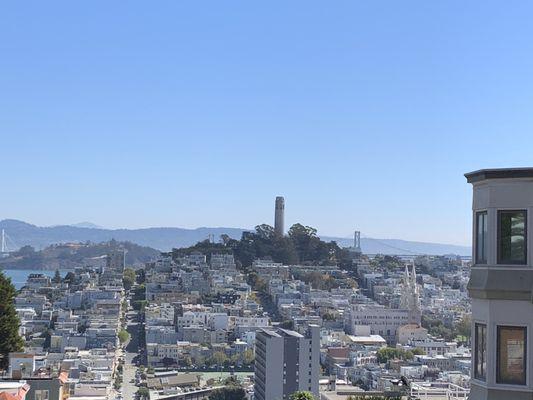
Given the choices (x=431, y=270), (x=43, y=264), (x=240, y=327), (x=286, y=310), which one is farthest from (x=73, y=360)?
(x=43, y=264)

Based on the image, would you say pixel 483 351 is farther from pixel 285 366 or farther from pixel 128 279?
pixel 128 279

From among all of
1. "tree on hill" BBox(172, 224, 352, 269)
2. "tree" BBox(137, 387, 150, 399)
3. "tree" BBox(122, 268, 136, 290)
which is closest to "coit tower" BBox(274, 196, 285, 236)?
"tree on hill" BBox(172, 224, 352, 269)

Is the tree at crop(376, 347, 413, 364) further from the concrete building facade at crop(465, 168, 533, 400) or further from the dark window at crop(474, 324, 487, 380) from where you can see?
the concrete building facade at crop(465, 168, 533, 400)

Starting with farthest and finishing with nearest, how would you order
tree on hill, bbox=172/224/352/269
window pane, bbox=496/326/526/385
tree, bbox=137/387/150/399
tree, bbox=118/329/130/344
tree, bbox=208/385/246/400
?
tree on hill, bbox=172/224/352/269 → tree, bbox=118/329/130/344 → tree, bbox=137/387/150/399 → tree, bbox=208/385/246/400 → window pane, bbox=496/326/526/385

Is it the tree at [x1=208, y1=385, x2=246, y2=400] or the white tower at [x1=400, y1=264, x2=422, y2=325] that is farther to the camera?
the white tower at [x1=400, y1=264, x2=422, y2=325]

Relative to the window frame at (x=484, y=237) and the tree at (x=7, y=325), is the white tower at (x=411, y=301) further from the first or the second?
the window frame at (x=484, y=237)
